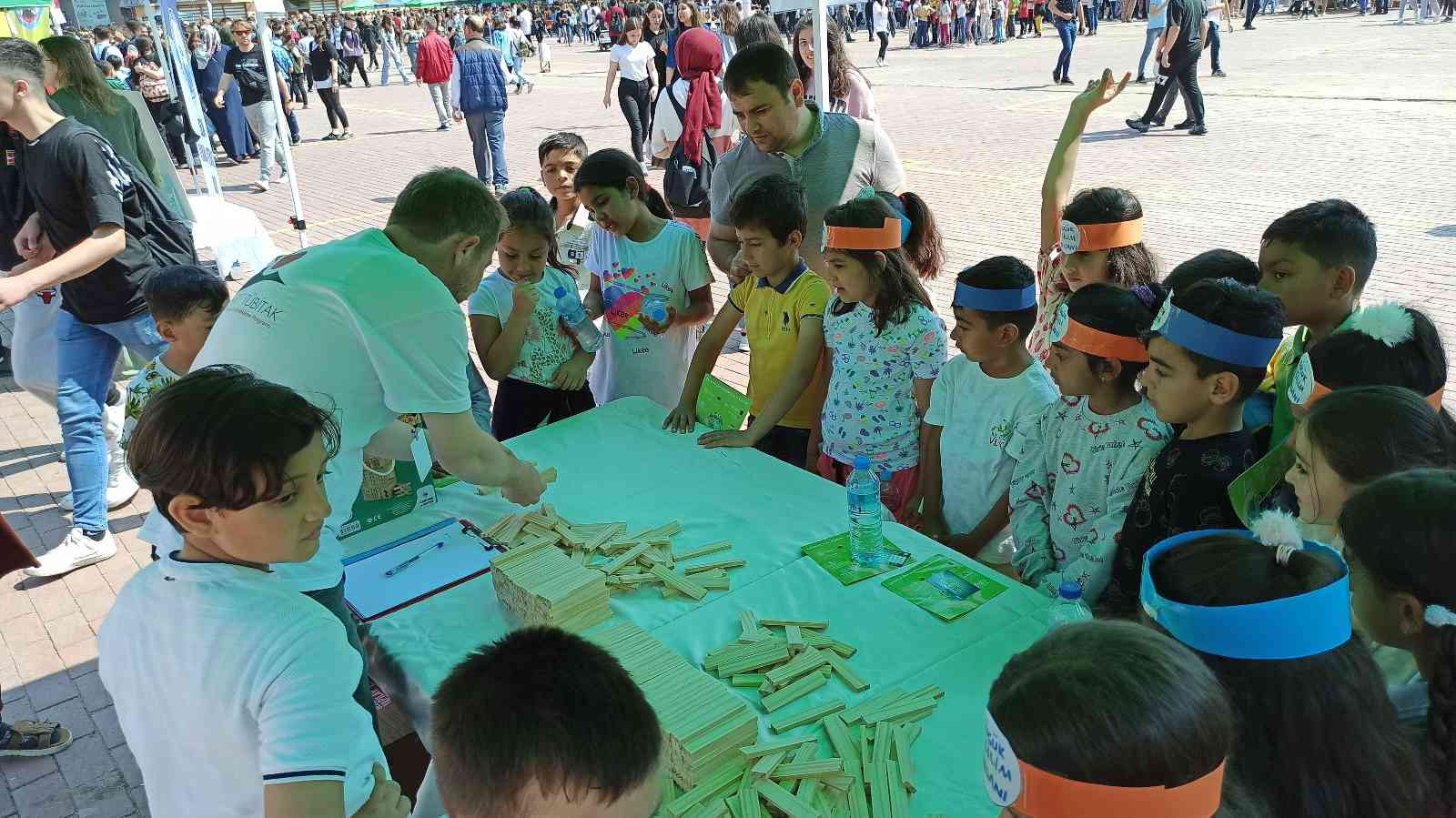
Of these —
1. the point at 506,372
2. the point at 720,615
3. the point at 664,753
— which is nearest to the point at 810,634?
the point at 720,615

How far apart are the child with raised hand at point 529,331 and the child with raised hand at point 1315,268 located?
2.67 meters

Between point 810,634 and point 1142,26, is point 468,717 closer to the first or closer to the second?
point 810,634

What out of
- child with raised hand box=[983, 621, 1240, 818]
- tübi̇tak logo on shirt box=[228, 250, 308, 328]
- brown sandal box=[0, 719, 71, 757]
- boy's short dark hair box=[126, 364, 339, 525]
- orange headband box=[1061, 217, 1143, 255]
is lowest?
brown sandal box=[0, 719, 71, 757]

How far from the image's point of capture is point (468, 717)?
139cm

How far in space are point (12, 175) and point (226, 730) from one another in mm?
4121

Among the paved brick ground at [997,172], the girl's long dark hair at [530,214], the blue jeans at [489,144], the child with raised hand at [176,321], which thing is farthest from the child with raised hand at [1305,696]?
the blue jeans at [489,144]

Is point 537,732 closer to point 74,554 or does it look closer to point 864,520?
point 864,520

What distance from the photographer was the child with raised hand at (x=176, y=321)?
3.65m

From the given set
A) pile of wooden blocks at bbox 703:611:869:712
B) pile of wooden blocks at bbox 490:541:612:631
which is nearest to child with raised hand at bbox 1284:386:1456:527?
pile of wooden blocks at bbox 703:611:869:712

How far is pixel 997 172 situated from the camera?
11828 mm

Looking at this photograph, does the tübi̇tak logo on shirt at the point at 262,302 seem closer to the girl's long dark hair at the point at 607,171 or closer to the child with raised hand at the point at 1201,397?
the girl's long dark hair at the point at 607,171

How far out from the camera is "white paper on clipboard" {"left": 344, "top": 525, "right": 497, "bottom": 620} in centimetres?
274

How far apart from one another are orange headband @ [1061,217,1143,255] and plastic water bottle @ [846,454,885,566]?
1.34 metres

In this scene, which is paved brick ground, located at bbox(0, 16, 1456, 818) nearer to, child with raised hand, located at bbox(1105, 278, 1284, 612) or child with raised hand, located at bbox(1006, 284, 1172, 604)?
child with raised hand, located at bbox(1006, 284, 1172, 604)
